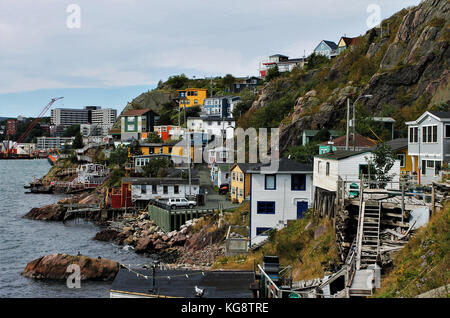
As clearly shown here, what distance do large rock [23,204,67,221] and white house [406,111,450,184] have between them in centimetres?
4774

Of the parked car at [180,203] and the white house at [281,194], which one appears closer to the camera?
the white house at [281,194]

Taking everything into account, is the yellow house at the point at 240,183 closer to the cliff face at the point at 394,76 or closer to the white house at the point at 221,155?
the cliff face at the point at 394,76

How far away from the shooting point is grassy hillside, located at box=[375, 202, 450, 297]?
37.4 feet

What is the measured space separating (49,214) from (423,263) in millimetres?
60521

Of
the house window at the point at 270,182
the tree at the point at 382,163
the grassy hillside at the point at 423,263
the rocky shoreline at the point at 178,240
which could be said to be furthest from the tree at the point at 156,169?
the grassy hillside at the point at 423,263

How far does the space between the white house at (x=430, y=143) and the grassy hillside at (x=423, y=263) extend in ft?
46.2

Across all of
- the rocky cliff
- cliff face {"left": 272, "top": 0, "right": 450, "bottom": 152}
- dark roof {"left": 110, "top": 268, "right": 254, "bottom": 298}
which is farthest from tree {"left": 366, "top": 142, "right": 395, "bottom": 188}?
cliff face {"left": 272, "top": 0, "right": 450, "bottom": 152}

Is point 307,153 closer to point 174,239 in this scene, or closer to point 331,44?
point 174,239

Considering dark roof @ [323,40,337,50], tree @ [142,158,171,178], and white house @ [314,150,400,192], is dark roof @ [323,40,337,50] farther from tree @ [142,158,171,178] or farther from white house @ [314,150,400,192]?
white house @ [314,150,400,192]

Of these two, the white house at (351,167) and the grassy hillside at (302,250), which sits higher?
the white house at (351,167)

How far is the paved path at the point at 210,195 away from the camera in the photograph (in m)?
55.2

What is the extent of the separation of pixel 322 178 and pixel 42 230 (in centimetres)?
3915
